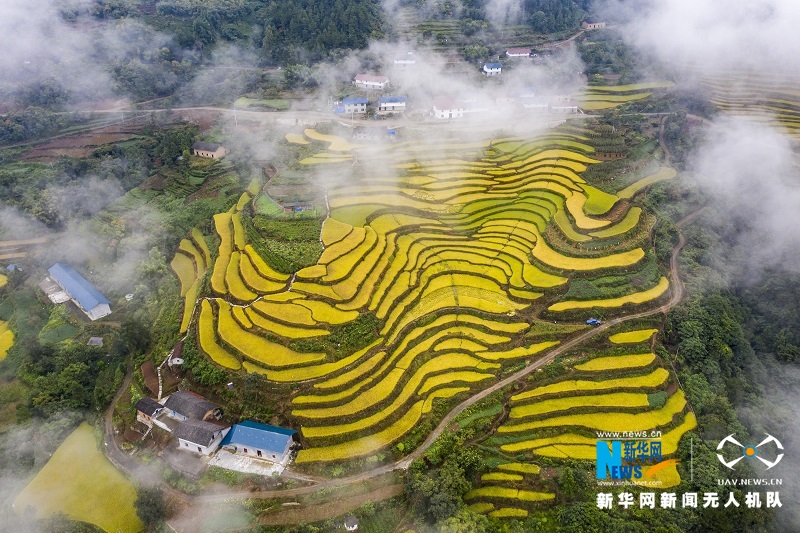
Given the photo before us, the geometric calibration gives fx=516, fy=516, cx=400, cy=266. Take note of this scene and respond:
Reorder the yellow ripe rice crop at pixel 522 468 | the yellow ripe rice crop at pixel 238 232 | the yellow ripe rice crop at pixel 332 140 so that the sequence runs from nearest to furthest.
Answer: the yellow ripe rice crop at pixel 522 468, the yellow ripe rice crop at pixel 238 232, the yellow ripe rice crop at pixel 332 140

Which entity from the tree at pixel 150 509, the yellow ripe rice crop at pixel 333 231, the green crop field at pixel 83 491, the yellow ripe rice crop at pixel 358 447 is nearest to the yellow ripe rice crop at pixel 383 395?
the yellow ripe rice crop at pixel 358 447

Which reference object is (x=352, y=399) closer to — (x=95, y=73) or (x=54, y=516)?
(x=54, y=516)

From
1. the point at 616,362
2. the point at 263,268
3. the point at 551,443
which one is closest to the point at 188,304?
the point at 263,268

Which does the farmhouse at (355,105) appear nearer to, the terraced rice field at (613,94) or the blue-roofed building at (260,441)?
the terraced rice field at (613,94)

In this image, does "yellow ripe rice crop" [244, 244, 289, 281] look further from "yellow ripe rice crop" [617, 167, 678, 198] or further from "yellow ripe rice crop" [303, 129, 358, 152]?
"yellow ripe rice crop" [617, 167, 678, 198]

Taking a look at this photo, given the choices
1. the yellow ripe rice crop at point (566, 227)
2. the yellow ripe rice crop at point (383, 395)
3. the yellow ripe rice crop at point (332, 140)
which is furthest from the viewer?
the yellow ripe rice crop at point (332, 140)

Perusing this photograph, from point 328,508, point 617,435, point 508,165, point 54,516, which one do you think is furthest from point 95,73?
point 617,435
